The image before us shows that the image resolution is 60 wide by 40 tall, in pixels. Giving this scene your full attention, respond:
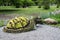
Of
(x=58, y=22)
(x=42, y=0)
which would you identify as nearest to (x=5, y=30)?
(x=58, y=22)

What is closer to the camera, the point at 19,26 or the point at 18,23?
the point at 19,26

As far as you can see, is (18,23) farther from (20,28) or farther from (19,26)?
(20,28)

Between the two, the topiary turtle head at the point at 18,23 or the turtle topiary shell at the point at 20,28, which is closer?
the turtle topiary shell at the point at 20,28

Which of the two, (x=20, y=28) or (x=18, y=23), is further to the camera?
(x=18, y=23)

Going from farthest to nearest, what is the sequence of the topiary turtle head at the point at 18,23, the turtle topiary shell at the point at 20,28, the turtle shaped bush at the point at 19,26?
the topiary turtle head at the point at 18,23, the turtle shaped bush at the point at 19,26, the turtle topiary shell at the point at 20,28

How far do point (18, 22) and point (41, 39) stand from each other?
8.62 ft

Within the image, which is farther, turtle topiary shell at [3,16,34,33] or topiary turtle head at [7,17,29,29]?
topiary turtle head at [7,17,29,29]

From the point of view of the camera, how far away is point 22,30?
9.60 meters

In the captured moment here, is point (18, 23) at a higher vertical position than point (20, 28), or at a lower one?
higher

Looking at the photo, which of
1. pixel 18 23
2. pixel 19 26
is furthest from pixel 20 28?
pixel 18 23

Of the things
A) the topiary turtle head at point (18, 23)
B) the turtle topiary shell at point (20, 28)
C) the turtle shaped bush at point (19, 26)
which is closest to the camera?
the turtle topiary shell at point (20, 28)

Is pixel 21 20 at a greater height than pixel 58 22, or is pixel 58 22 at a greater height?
pixel 21 20

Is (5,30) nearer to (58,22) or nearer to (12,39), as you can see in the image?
(12,39)

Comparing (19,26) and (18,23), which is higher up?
(18,23)
